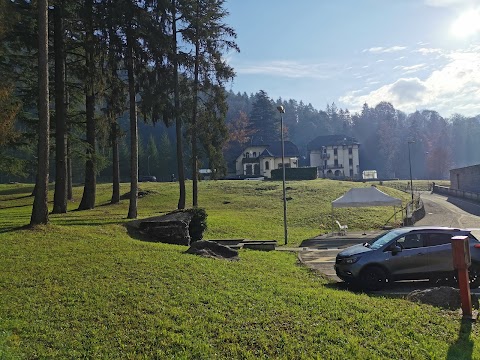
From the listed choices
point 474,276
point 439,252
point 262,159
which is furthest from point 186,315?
point 262,159

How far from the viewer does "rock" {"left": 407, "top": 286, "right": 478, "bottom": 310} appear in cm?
821

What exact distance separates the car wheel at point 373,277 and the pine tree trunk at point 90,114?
17159mm

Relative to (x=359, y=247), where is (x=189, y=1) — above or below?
above

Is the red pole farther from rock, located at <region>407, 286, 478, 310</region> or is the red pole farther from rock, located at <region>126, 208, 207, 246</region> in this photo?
rock, located at <region>126, 208, 207, 246</region>

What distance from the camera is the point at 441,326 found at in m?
7.03

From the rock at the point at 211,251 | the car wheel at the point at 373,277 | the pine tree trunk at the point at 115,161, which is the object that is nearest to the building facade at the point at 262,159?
the pine tree trunk at the point at 115,161

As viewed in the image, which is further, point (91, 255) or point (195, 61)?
point (195, 61)

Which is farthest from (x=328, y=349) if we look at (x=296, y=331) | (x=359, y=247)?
(x=359, y=247)

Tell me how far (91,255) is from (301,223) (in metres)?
22.6

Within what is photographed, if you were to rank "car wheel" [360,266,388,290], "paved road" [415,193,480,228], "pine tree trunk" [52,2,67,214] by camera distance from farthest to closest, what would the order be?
"paved road" [415,193,480,228], "pine tree trunk" [52,2,67,214], "car wheel" [360,266,388,290]

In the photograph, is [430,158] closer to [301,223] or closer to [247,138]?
[247,138]

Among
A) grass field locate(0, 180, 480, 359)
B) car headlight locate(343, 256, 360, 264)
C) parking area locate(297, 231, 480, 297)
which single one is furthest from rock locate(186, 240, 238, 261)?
car headlight locate(343, 256, 360, 264)

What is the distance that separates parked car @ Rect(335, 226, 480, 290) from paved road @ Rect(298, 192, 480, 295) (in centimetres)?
32

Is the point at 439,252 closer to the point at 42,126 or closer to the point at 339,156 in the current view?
the point at 42,126
